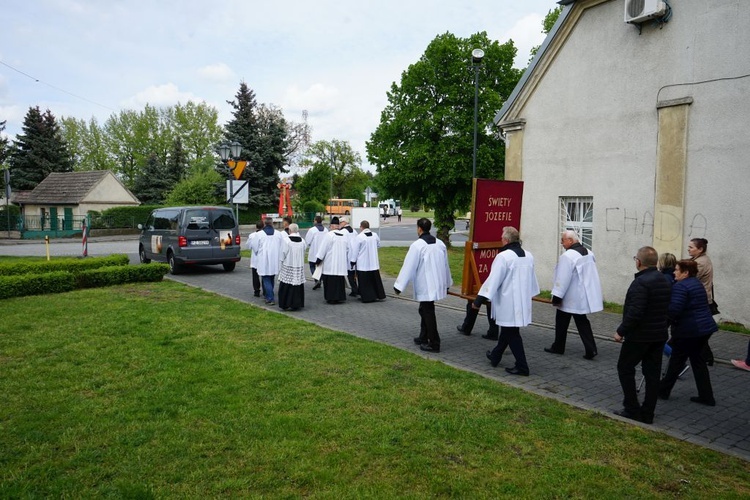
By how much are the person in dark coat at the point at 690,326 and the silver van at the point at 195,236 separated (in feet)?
43.3

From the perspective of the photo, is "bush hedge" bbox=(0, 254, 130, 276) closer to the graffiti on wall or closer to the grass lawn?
the grass lawn

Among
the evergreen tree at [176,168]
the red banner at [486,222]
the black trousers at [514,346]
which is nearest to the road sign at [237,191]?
the red banner at [486,222]

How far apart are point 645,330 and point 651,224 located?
649cm

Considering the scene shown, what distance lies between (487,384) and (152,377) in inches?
152

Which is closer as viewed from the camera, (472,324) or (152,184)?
(472,324)

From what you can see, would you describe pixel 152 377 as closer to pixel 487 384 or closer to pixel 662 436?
pixel 487 384

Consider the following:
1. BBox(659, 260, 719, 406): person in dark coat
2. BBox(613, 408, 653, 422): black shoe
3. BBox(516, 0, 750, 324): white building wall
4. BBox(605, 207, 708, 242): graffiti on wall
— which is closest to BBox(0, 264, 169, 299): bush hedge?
BBox(516, 0, 750, 324): white building wall

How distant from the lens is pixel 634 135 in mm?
11086

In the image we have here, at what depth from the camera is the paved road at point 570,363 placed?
5.30 meters

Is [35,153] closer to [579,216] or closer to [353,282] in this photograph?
[353,282]

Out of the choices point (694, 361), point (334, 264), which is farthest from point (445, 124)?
point (694, 361)

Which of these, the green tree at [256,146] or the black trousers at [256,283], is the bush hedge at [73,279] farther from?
the green tree at [256,146]

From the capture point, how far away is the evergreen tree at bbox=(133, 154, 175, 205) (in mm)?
48812

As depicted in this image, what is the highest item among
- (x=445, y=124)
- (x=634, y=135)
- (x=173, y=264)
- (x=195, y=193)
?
(x=445, y=124)
